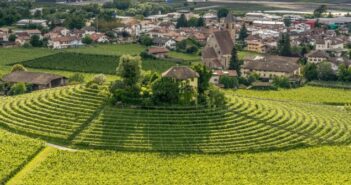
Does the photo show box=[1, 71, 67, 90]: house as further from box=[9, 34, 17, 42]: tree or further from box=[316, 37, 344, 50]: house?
box=[316, 37, 344, 50]: house

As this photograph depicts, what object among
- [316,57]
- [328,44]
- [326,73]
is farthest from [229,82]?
[328,44]

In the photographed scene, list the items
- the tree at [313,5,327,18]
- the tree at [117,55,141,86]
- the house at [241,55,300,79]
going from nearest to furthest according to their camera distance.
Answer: the tree at [117,55,141,86] < the house at [241,55,300,79] < the tree at [313,5,327,18]

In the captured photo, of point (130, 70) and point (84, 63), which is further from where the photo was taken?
point (84, 63)

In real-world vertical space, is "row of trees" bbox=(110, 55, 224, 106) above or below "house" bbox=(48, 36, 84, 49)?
above

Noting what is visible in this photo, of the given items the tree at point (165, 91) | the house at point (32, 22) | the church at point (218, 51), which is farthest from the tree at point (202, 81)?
the house at point (32, 22)

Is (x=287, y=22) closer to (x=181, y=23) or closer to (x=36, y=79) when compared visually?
(x=181, y=23)

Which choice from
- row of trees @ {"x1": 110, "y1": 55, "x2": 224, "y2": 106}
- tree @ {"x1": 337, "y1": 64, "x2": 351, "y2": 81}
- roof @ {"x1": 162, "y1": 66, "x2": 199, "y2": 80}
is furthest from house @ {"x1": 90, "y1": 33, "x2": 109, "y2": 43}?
roof @ {"x1": 162, "y1": 66, "x2": 199, "y2": 80}
